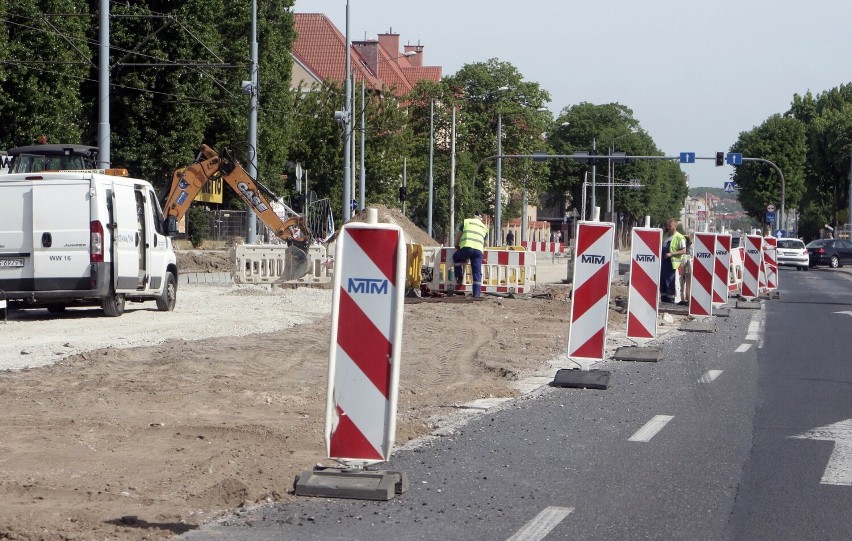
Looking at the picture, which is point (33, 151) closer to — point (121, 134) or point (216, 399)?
point (216, 399)

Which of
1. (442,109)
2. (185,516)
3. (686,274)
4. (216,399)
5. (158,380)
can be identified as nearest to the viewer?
(185,516)

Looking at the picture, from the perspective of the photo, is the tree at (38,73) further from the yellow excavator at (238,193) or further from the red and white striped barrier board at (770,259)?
the red and white striped barrier board at (770,259)

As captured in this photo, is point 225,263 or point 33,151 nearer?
point 33,151

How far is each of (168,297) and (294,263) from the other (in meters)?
7.58

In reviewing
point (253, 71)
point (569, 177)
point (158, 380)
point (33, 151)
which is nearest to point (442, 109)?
point (569, 177)

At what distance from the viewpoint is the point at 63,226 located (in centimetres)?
1797

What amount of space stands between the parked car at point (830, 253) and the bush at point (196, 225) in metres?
31.3

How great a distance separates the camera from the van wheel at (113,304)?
18.7 m

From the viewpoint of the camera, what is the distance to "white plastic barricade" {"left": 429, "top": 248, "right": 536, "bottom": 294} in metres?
27.1

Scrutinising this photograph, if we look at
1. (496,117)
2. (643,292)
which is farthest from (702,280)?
(496,117)

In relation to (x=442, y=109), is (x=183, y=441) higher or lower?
lower

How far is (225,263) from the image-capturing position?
140 ft

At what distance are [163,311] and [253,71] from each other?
17137 mm

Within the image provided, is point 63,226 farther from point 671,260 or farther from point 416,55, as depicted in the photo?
point 416,55
